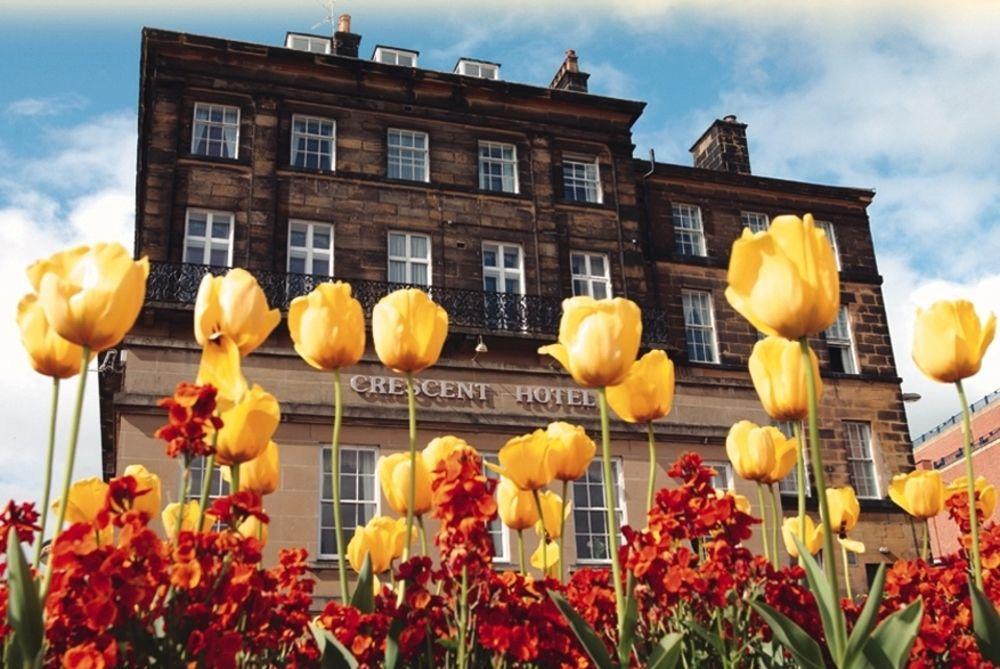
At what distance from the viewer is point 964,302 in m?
3.06

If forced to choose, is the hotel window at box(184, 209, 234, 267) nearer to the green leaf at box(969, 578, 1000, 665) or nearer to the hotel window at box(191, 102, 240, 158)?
the hotel window at box(191, 102, 240, 158)

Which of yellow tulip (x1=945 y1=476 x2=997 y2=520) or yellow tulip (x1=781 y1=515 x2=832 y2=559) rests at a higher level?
yellow tulip (x1=945 y1=476 x2=997 y2=520)

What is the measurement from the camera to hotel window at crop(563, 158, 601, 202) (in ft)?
73.9

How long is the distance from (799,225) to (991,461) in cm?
4728

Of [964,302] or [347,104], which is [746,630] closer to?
[964,302]

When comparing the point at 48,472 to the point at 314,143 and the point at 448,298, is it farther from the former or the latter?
the point at 314,143

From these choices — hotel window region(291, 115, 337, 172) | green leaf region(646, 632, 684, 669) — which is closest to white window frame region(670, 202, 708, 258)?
hotel window region(291, 115, 337, 172)

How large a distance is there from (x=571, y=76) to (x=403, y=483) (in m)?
22.2

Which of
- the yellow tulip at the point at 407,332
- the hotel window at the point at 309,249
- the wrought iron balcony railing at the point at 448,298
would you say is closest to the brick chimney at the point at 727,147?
the wrought iron balcony railing at the point at 448,298

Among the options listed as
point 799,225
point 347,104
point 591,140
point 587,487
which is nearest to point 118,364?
point 347,104

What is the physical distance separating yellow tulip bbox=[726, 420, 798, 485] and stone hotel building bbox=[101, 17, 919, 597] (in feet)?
36.6

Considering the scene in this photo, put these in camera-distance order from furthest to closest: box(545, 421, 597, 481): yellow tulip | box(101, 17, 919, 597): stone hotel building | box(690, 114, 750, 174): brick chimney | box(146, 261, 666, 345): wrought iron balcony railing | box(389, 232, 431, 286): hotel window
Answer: box(690, 114, 750, 174): brick chimney
box(389, 232, 431, 286): hotel window
box(146, 261, 666, 345): wrought iron balcony railing
box(101, 17, 919, 597): stone hotel building
box(545, 421, 597, 481): yellow tulip

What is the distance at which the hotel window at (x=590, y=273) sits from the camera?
21531 millimetres

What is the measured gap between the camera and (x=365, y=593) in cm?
271
